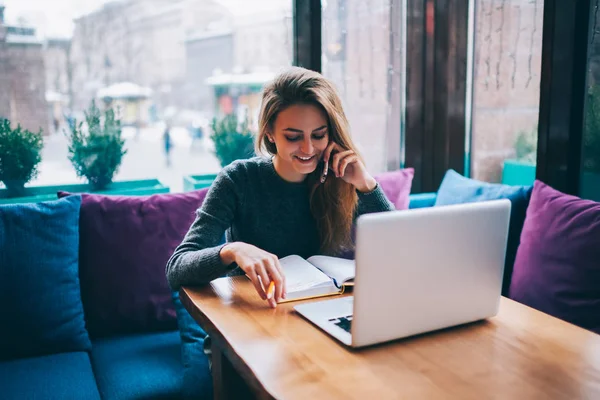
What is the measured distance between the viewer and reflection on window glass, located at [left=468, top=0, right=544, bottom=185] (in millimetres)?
2359

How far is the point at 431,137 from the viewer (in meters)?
2.90

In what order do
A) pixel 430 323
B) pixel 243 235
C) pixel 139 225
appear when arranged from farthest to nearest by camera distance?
pixel 139 225 < pixel 243 235 < pixel 430 323

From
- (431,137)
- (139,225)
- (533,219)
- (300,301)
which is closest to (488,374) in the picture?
(300,301)

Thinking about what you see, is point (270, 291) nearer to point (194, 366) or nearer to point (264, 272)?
point (264, 272)

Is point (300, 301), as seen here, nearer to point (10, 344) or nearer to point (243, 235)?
point (243, 235)

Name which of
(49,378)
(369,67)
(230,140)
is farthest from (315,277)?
(369,67)

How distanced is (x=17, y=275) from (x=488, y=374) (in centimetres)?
146

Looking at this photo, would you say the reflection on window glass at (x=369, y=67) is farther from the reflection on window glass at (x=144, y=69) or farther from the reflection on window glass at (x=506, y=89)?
the reflection on window glass at (x=506, y=89)

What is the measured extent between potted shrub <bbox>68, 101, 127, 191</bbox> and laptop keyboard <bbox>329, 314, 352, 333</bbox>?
166 cm

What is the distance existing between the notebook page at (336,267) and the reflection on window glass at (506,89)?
1242 millimetres

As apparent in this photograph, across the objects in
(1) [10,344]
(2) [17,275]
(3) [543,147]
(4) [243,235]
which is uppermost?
(3) [543,147]

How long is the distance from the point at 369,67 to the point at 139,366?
1835mm

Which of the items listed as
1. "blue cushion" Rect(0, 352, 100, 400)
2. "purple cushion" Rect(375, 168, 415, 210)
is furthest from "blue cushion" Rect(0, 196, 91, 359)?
"purple cushion" Rect(375, 168, 415, 210)

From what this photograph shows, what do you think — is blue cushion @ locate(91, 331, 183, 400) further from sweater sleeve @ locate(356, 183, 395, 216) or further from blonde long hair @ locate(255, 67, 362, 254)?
sweater sleeve @ locate(356, 183, 395, 216)
